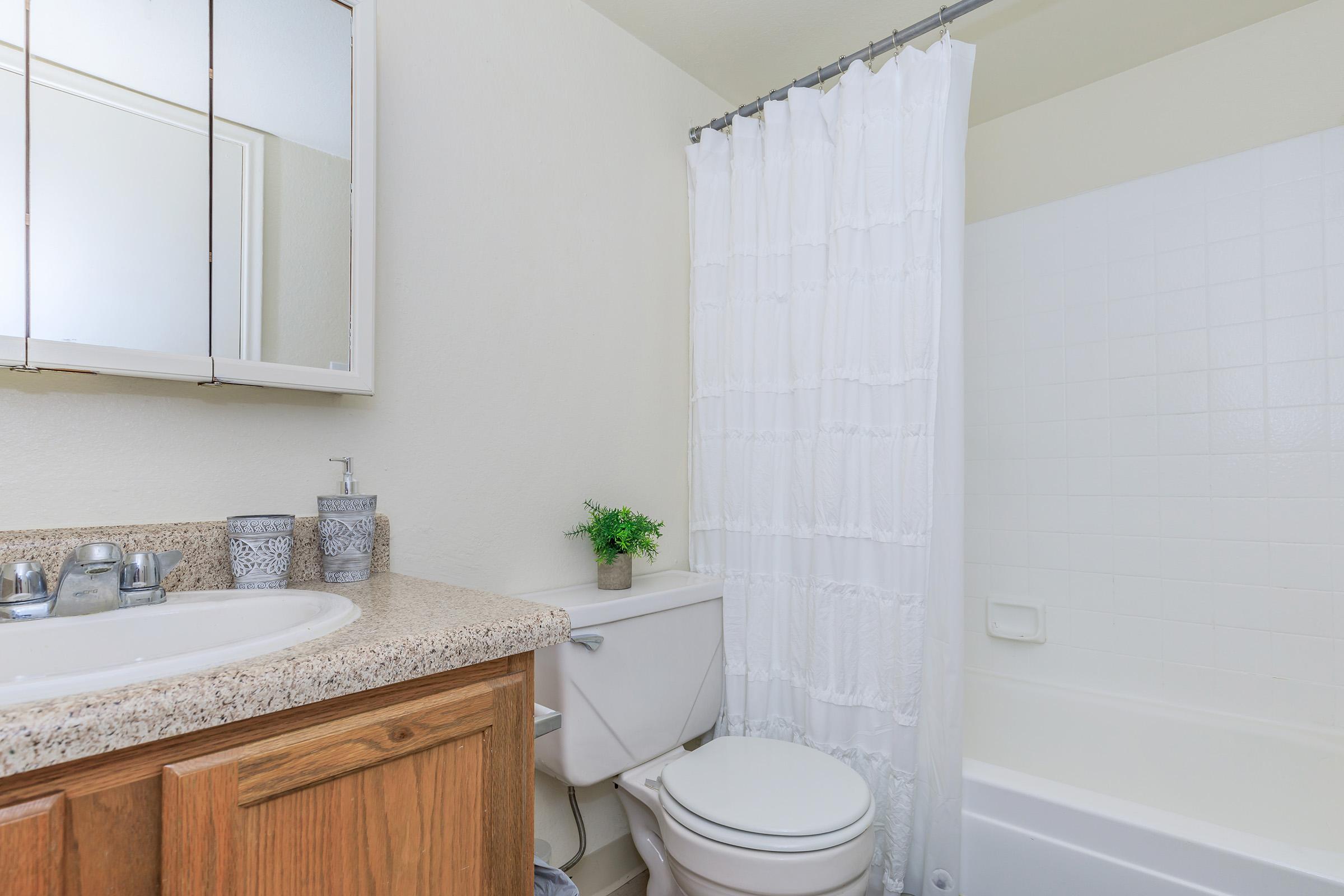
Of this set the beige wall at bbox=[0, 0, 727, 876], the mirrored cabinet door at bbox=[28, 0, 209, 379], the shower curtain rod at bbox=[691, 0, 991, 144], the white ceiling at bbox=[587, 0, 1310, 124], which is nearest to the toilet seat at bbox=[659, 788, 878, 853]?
the beige wall at bbox=[0, 0, 727, 876]

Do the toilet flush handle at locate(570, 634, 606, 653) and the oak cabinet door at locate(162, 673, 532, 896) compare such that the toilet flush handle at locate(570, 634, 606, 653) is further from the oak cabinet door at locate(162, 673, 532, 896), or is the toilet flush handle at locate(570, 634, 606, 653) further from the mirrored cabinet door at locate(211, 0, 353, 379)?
the mirrored cabinet door at locate(211, 0, 353, 379)

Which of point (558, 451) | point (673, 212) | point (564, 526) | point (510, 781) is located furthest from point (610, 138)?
point (510, 781)

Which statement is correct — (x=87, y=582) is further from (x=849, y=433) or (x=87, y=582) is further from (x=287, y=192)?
(x=849, y=433)

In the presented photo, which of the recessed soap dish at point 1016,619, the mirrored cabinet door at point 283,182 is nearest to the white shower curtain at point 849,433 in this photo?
the recessed soap dish at point 1016,619

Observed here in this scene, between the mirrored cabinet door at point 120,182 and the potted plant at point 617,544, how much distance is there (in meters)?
0.86

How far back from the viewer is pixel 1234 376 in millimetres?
1880

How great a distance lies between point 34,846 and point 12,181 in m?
0.86

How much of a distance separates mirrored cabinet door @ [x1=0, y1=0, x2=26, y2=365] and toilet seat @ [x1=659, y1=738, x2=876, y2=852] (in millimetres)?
1275

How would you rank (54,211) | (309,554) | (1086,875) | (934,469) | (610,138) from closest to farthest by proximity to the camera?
(54,211) < (309,554) < (1086,875) < (934,469) < (610,138)

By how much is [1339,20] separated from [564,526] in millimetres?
2406

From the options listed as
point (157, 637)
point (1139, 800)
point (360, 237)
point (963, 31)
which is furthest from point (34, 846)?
point (963, 31)

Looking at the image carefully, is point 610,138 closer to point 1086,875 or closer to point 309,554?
point 309,554

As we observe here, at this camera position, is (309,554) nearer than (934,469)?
Yes

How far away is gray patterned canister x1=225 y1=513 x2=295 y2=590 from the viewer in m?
1.00
